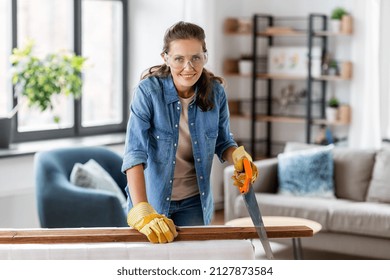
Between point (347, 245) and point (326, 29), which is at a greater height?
point (326, 29)

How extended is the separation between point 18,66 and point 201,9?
54.6 inches

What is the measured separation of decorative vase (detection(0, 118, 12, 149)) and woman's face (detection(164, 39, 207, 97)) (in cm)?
271

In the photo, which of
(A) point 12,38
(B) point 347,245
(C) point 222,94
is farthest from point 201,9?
(C) point 222,94

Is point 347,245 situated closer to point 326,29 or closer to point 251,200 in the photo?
point 326,29

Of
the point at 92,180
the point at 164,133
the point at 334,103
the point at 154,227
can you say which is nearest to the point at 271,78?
the point at 334,103

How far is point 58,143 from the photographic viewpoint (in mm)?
5012

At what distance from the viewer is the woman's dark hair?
6.95ft

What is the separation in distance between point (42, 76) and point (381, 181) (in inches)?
80.2

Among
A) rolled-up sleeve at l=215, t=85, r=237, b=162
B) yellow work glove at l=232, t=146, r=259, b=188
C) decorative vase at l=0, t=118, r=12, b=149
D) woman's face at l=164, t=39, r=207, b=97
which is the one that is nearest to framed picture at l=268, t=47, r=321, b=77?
decorative vase at l=0, t=118, r=12, b=149

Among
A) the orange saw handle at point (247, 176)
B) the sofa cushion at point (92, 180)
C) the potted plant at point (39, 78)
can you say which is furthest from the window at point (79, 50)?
the orange saw handle at point (247, 176)

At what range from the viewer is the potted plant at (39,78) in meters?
4.57

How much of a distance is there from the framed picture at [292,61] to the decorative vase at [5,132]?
2.17 metres

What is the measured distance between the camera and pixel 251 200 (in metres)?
2.02

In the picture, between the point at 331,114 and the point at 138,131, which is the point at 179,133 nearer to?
the point at 138,131
